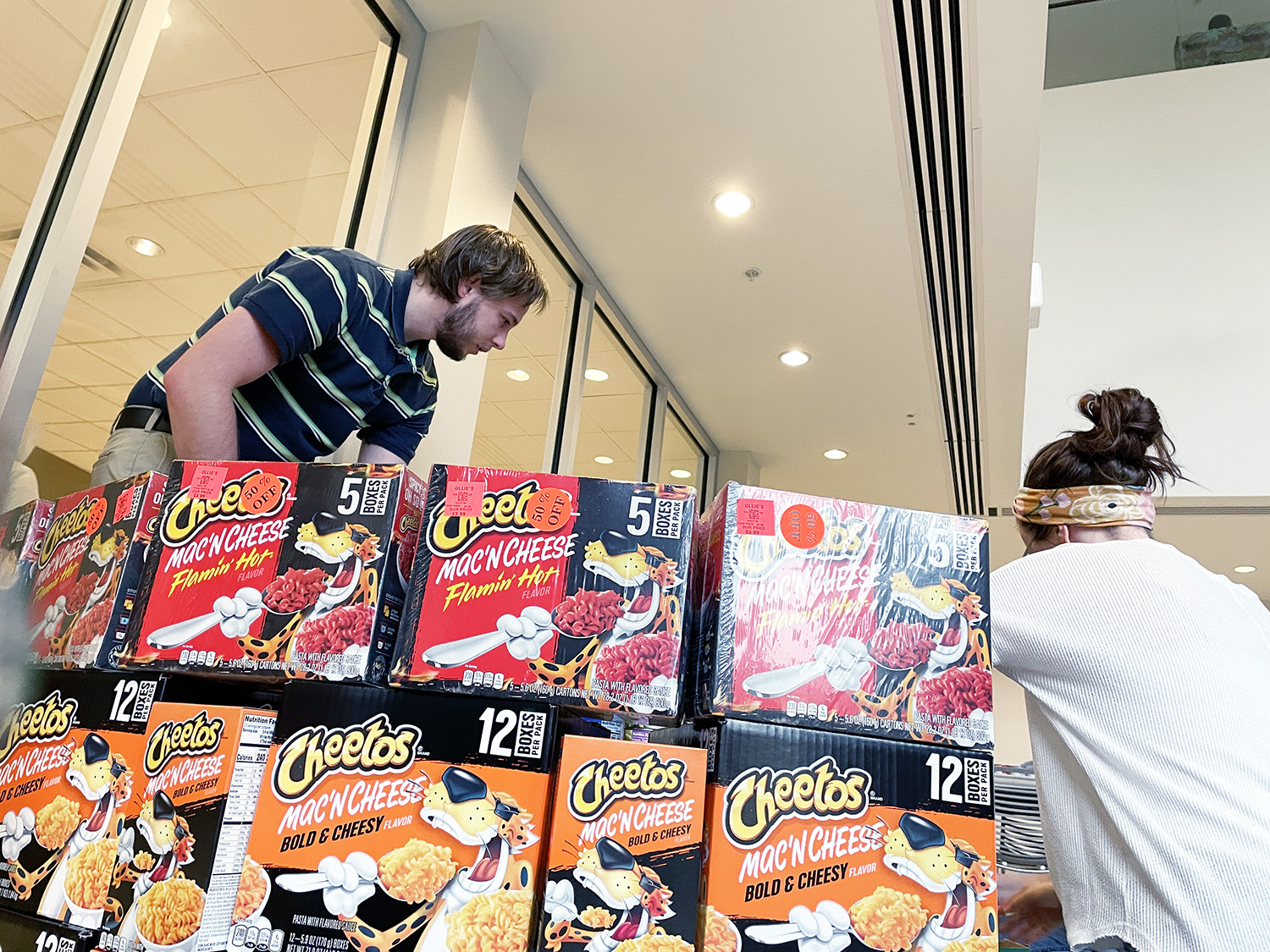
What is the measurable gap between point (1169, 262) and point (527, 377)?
4121 millimetres

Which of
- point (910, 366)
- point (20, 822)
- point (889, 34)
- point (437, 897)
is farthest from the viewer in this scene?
point (910, 366)

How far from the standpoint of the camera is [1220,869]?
110 cm

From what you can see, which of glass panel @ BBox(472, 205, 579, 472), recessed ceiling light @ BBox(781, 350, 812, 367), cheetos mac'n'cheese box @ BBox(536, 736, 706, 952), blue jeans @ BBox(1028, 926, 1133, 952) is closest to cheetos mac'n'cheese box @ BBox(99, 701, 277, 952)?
cheetos mac'n'cheese box @ BBox(536, 736, 706, 952)

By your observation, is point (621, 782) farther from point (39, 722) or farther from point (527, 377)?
point (527, 377)

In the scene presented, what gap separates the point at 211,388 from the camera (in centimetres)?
127

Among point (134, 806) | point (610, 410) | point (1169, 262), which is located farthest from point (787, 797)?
point (1169, 262)

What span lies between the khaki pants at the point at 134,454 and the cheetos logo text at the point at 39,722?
1.22ft

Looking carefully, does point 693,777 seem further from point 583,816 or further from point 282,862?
point 282,862

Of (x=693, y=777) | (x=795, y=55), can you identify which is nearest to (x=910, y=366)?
(x=795, y=55)

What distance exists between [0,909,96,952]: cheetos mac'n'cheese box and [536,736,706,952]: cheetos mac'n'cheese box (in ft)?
1.47

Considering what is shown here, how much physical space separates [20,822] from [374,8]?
7.11 feet

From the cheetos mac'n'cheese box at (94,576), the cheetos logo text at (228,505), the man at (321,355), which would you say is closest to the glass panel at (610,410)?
the man at (321,355)

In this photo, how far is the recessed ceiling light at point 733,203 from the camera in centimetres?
328

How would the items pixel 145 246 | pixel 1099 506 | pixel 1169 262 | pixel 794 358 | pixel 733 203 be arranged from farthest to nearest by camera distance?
1. pixel 1169 262
2. pixel 794 358
3. pixel 733 203
4. pixel 145 246
5. pixel 1099 506
